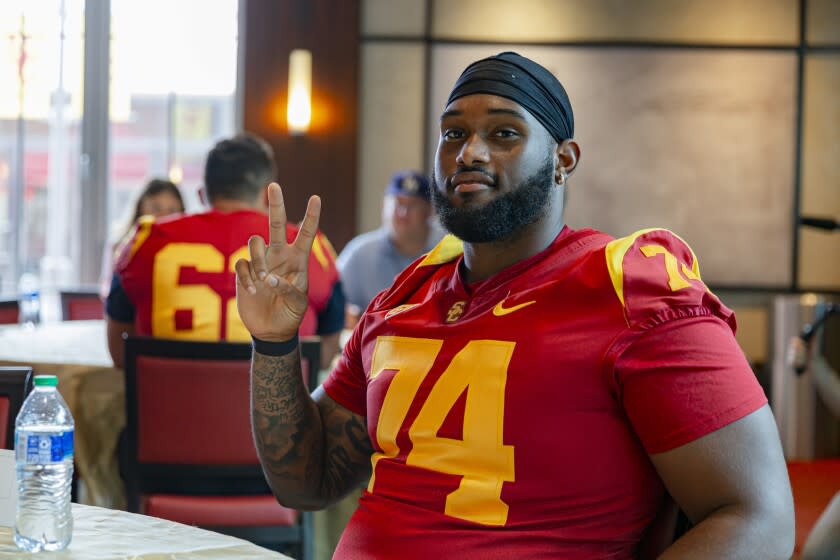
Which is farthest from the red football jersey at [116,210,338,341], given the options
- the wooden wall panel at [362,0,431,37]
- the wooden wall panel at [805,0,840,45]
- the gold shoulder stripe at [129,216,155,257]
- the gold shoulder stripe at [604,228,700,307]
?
the wooden wall panel at [805,0,840,45]

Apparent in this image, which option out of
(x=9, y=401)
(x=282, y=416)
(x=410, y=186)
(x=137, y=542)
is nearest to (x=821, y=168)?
(x=410, y=186)

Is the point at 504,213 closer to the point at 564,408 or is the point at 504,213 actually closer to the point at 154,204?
the point at 564,408

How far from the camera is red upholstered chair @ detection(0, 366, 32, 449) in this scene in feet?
5.34

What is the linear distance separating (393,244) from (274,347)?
2745mm

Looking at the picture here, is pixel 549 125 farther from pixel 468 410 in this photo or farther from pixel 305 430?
pixel 305 430

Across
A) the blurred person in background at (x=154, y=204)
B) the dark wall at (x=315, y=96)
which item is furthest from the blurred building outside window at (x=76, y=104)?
the blurred person in background at (x=154, y=204)

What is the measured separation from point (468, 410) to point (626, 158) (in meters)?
4.73

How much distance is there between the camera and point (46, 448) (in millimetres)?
1253

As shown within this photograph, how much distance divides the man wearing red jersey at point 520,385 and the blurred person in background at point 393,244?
8.39 feet

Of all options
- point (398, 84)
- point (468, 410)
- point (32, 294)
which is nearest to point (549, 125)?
point (468, 410)

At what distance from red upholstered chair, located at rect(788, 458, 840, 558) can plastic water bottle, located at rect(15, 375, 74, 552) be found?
2.73 m

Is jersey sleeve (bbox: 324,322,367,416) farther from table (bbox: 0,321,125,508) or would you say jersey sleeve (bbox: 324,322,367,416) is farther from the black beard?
table (bbox: 0,321,125,508)

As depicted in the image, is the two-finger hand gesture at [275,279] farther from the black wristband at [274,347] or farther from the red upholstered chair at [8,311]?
the red upholstered chair at [8,311]

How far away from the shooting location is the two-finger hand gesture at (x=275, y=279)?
1627mm
